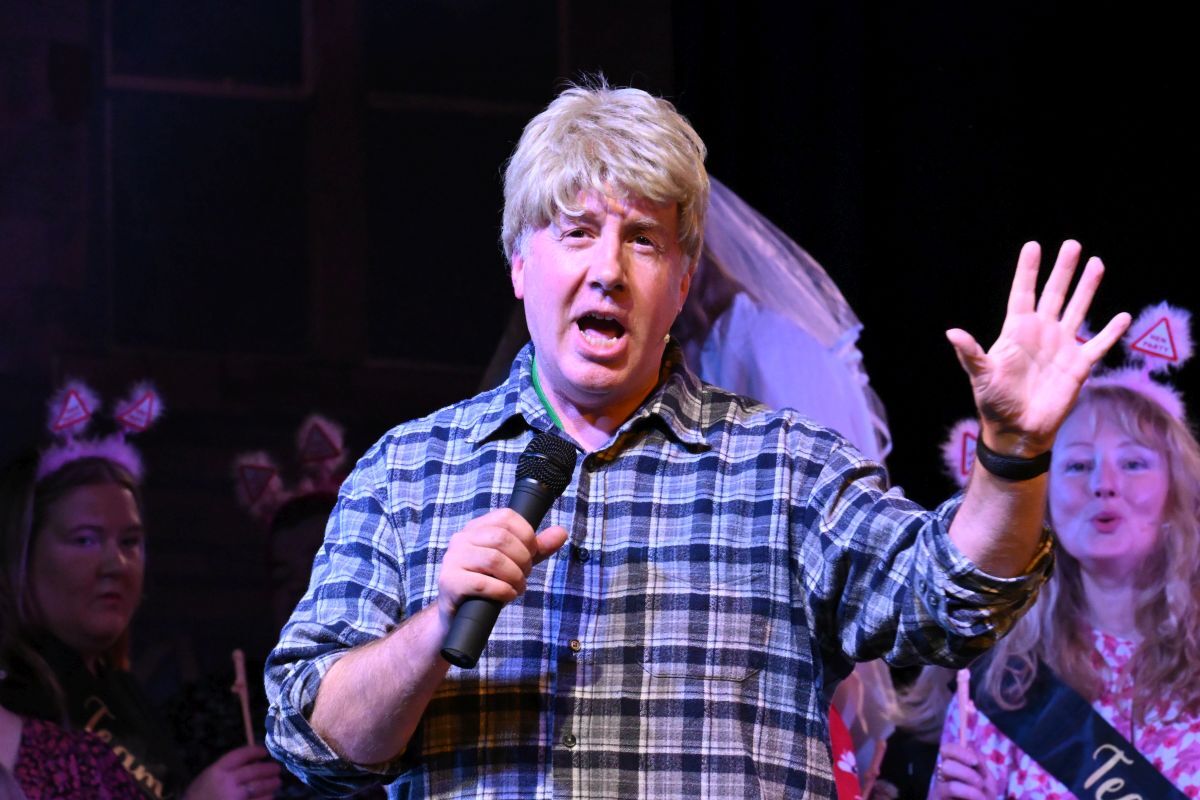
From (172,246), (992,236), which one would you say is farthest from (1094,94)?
(172,246)

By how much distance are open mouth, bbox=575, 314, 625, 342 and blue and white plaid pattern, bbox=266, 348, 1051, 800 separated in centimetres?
10

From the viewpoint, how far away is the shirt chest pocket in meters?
1.50

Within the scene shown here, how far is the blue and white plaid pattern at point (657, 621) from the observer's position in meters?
1.47

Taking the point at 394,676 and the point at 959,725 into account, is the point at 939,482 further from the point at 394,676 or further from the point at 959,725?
the point at 394,676

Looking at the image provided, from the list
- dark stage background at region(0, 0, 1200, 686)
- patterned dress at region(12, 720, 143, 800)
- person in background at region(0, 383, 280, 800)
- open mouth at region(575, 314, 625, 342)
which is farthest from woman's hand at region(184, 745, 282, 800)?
open mouth at region(575, 314, 625, 342)

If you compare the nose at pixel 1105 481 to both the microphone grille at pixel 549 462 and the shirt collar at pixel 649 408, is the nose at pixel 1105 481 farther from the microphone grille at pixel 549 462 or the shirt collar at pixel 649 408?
the microphone grille at pixel 549 462

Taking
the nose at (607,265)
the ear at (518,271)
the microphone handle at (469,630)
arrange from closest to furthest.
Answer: the microphone handle at (469,630) < the nose at (607,265) < the ear at (518,271)

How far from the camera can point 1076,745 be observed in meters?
2.88

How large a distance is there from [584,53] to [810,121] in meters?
0.58

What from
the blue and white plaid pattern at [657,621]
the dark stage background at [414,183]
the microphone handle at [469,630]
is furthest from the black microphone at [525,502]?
the dark stage background at [414,183]

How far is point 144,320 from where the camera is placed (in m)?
3.20

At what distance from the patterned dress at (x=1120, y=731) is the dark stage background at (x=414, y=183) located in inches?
20.3

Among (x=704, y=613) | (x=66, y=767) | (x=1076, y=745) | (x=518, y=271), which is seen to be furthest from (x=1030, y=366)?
(x=66, y=767)

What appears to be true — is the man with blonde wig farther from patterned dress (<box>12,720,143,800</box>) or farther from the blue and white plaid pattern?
patterned dress (<box>12,720,143,800</box>)
